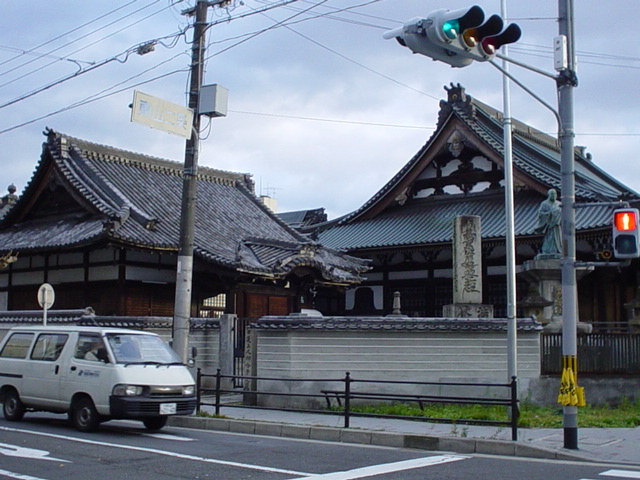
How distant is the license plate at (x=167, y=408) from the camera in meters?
13.1

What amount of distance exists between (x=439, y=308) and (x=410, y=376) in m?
12.7

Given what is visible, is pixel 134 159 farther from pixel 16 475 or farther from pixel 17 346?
pixel 16 475

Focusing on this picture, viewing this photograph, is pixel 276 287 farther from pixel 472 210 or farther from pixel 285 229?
pixel 472 210

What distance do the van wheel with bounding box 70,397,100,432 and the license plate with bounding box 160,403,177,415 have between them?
107 centimetres

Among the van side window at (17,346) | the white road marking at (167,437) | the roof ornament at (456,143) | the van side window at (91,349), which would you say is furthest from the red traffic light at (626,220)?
the roof ornament at (456,143)

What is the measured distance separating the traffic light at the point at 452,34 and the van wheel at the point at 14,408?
986cm

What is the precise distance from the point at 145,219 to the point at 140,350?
971 centimetres

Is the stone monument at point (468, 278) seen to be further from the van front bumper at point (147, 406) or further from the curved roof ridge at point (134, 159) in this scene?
the curved roof ridge at point (134, 159)

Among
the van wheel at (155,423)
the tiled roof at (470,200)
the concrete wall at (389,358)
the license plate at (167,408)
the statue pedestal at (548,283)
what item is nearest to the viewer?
the license plate at (167,408)

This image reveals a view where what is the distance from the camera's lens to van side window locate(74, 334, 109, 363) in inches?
531

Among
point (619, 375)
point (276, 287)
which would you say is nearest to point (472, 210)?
point (276, 287)

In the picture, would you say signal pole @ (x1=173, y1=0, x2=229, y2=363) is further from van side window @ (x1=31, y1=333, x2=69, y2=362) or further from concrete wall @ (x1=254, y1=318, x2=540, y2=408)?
van side window @ (x1=31, y1=333, x2=69, y2=362)

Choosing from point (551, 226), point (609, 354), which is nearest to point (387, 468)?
point (609, 354)

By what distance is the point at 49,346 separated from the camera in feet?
47.2
